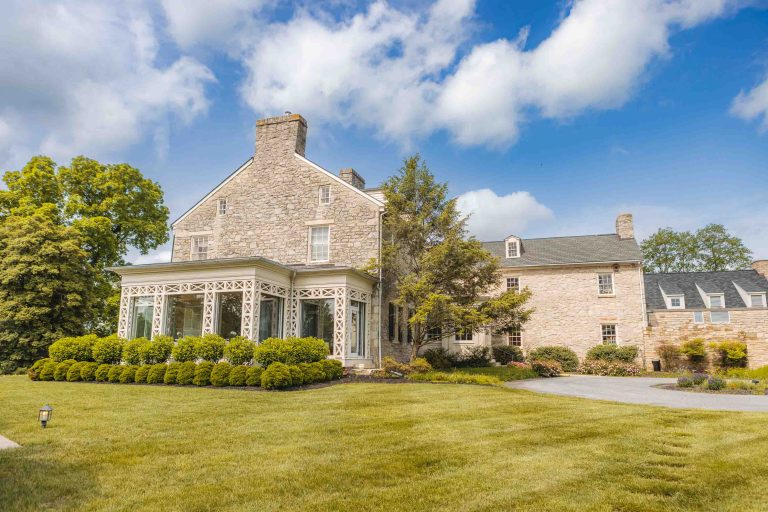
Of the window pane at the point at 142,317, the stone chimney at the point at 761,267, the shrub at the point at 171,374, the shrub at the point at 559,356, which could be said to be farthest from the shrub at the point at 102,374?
the stone chimney at the point at 761,267

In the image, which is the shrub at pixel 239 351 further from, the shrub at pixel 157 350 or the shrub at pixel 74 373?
the shrub at pixel 74 373

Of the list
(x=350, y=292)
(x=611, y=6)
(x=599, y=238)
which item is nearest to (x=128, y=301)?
(x=350, y=292)

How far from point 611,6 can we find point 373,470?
1194 centimetres

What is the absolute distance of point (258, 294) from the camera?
51.0 ft

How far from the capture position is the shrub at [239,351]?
1392cm

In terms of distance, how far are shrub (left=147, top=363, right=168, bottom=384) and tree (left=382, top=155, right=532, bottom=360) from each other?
26.1 ft

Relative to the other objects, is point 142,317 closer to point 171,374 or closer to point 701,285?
point 171,374

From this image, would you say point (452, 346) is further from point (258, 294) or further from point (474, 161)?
point (258, 294)

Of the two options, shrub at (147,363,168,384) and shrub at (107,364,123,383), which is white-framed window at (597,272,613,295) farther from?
shrub at (107,364,123,383)

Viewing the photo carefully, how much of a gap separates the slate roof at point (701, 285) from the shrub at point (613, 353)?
496cm

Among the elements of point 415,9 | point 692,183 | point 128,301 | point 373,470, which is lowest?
point 373,470

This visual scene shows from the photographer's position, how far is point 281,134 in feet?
68.9

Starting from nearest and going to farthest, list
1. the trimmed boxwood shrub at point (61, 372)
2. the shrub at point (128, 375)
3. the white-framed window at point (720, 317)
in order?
the shrub at point (128, 375) < the trimmed boxwood shrub at point (61, 372) < the white-framed window at point (720, 317)

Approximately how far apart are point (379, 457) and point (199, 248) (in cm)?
1799
